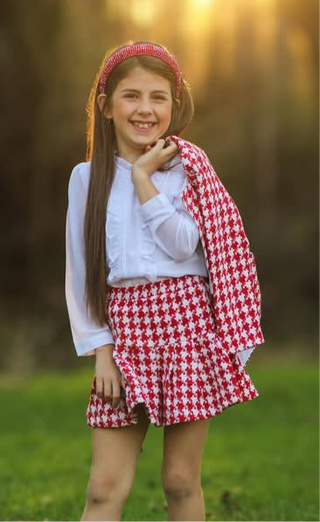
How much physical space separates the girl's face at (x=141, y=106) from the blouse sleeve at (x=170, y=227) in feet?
0.72

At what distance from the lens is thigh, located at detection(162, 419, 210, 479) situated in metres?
2.69

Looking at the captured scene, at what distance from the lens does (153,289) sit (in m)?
2.69

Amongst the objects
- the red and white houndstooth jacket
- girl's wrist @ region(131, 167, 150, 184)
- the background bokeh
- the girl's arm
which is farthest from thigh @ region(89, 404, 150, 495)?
the background bokeh

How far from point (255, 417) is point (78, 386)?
2.27m

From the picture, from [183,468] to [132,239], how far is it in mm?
649

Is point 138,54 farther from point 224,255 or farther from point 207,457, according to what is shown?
point 207,457

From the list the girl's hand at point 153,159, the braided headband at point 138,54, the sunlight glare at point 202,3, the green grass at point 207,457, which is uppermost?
the sunlight glare at point 202,3

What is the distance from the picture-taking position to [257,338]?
108 inches

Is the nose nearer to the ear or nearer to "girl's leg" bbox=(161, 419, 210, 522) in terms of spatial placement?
the ear

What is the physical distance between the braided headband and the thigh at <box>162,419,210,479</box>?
0.99 metres

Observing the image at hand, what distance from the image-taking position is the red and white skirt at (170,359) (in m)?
2.61

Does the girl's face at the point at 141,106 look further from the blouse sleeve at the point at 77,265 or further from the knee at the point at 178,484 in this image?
the knee at the point at 178,484

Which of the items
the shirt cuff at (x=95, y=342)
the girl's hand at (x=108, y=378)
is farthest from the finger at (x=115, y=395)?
the shirt cuff at (x=95, y=342)

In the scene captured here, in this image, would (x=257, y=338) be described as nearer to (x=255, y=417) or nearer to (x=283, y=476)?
(x=283, y=476)
